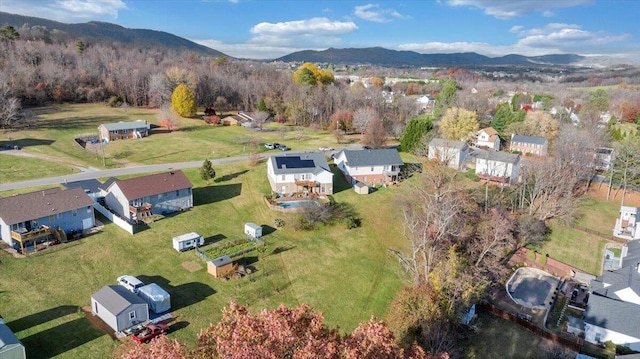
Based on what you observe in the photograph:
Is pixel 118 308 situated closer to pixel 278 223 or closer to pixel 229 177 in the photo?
pixel 278 223

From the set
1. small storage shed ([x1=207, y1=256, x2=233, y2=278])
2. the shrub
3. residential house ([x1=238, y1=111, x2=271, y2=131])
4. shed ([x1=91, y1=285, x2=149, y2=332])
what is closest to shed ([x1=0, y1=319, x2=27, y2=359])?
shed ([x1=91, y1=285, x2=149, y2=332])

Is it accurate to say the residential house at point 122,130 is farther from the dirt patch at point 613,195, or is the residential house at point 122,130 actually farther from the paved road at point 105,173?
the dirt patch at point 613,195

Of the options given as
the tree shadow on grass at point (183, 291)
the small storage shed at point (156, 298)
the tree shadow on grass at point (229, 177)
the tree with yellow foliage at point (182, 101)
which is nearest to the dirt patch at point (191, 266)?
the tree shadow on grass at point (183, 291)

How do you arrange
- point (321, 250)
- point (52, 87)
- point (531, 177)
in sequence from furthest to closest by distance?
point (52, 87)
point (531, 177)
point (321, 250)

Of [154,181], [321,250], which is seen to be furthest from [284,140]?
[321,250]

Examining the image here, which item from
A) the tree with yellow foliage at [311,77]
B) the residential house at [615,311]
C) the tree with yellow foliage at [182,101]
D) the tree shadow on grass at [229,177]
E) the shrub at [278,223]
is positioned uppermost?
the tree with yellow foliage at [311,77]

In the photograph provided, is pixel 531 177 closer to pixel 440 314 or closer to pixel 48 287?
pixel 440 314
